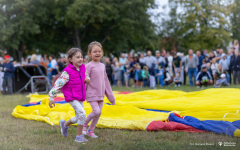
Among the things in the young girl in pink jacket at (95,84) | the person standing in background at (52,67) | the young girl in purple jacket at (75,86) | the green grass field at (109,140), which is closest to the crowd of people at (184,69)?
the person standing in background at (52,67)

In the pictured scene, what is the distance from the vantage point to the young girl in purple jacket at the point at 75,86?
5.28 m

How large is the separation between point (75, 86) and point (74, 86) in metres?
0.02

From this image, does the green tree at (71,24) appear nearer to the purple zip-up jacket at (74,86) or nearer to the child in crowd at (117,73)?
the child in crowd at (117,73)

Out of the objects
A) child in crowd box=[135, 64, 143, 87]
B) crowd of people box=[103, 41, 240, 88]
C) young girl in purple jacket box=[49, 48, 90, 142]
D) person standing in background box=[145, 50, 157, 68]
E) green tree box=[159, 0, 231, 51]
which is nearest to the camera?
young girl in purple jacket box=[49, 48, 90, 142]

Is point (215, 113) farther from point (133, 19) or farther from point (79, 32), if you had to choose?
point (79, 32)

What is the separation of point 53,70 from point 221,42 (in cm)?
2347

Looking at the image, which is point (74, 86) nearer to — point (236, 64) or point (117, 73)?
point (236, 64)

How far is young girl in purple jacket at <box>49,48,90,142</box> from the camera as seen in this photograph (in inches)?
208

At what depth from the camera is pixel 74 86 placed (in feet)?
17.5

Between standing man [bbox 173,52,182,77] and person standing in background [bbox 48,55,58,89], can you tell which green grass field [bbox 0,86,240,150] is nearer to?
person standing in background [bbox 48,55,58,89]

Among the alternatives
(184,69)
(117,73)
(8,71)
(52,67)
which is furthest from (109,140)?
(117,73)

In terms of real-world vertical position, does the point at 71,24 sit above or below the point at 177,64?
above

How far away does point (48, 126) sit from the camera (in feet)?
22.5

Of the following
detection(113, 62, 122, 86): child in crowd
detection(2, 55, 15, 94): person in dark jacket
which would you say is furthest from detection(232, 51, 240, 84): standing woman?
detection(2, 55, 15, 94): person in dark jacket
